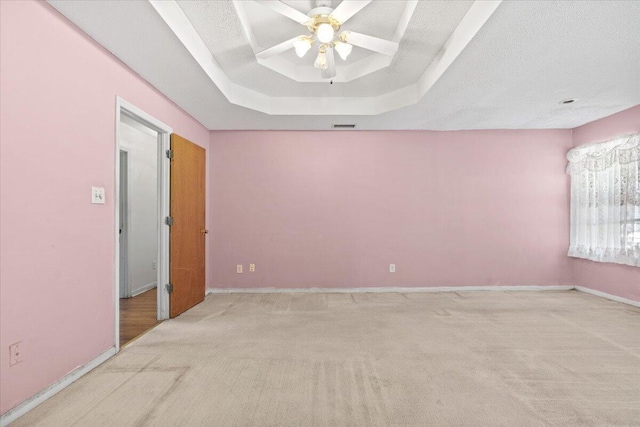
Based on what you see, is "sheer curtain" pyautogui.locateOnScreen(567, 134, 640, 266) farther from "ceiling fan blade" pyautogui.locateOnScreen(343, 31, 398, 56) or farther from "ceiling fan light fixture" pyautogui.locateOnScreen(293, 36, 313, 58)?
"ceiling fan light fixture" pyautogui.locateOnScreen(293, 36, 313, 58)

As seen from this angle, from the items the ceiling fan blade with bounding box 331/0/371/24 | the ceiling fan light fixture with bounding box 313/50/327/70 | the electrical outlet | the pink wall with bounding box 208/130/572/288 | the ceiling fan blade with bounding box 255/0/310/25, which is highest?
the ceiling fan blade with bounding box 331/0/371/24

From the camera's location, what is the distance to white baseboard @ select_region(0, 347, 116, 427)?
5.88ft

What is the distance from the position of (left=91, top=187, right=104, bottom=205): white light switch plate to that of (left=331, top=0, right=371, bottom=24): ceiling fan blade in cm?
212

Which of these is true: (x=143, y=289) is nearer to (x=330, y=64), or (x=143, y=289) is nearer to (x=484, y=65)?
(x=330, y=64)

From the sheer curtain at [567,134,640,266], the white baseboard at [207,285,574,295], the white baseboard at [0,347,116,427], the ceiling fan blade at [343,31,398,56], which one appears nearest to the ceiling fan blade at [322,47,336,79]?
the ceiling fan blade at [343,31,398,56]

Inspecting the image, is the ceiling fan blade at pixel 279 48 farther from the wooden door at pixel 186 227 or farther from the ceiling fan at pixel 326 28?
the wooden door at pixel 186 227

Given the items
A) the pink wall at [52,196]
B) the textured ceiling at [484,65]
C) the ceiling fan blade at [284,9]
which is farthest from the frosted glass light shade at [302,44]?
the pink wall at [52,196]

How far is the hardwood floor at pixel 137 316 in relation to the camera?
325cm

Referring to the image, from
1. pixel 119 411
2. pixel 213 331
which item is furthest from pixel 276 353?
pixel 119 411

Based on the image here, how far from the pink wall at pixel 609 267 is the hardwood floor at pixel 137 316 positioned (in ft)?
18.1

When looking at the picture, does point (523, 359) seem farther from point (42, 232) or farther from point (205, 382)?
point (42, 232)

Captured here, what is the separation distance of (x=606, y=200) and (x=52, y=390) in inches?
235

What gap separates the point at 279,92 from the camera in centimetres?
412

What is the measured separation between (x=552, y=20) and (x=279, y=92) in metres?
2.76
